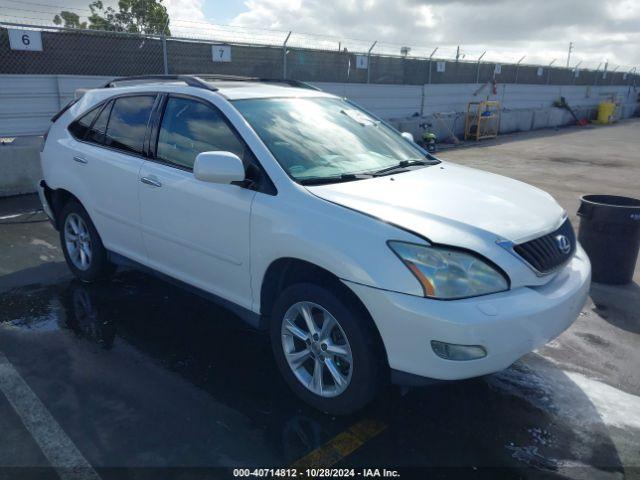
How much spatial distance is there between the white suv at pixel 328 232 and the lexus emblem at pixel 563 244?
0.01 metres

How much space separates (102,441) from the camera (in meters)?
2.81

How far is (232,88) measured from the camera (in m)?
3.83

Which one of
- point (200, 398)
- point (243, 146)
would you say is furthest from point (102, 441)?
point (243, 146)

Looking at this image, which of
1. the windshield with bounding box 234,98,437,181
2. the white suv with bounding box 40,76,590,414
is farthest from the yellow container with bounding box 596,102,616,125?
the windshield with bounding box 234,98,437,181

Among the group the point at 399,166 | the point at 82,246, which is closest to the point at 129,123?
the point at 82,246

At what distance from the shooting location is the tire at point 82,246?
4648mm

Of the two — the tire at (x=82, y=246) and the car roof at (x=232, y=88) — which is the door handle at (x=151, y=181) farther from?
the tire at (x=82, y=246)

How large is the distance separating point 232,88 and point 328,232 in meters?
1.61

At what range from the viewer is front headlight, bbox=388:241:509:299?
257 cm

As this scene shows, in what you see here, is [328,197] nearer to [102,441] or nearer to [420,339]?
[420,339]

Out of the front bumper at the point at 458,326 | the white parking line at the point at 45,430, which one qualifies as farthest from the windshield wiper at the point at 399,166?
the white parking line at the point at 45,430

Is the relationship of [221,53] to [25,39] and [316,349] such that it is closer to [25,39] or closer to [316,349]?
[25,39]

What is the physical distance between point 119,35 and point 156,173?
10349 millimetres

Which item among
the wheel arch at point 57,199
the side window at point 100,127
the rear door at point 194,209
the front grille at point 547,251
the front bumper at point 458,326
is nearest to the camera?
the front bumper at point 458,326
